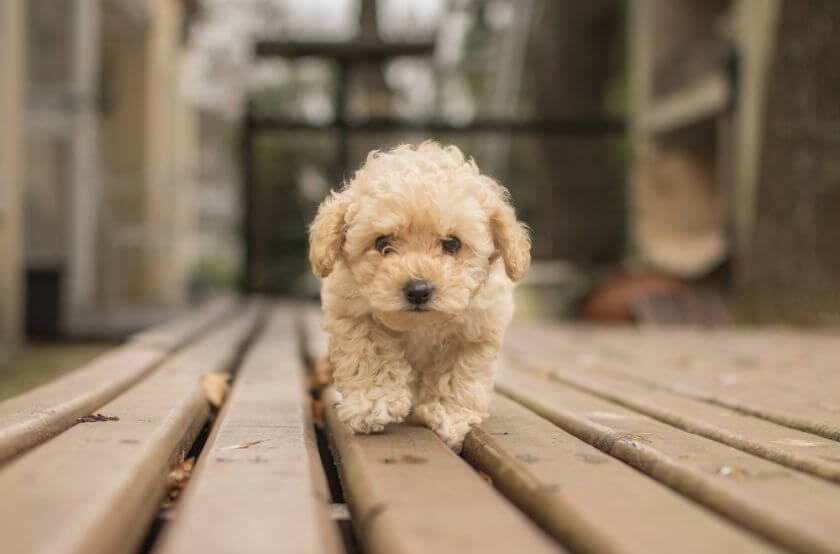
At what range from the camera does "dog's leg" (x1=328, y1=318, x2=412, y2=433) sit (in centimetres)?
264

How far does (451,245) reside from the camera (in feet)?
8.92

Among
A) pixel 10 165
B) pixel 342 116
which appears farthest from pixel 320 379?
pixel 342 116

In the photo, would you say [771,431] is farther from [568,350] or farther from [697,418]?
[568,350]

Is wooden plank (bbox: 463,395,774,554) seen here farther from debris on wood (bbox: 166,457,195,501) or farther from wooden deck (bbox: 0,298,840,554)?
debris on wood (bbox: 166,457,195,501)

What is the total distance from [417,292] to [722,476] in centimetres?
100

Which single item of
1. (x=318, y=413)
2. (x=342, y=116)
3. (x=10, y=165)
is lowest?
(x=318, y=413)

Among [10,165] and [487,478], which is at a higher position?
[10,165]

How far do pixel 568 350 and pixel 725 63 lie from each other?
470cm

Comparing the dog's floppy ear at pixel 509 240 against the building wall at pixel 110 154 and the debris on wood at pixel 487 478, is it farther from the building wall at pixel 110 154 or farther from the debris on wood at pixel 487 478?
the building wall at pixel 110 154

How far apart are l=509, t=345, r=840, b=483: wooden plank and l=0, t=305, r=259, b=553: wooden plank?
1.60 m

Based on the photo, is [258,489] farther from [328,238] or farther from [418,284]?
[328,238]

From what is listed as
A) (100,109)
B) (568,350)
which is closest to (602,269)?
(568,350)

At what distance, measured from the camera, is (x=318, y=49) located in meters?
9.48

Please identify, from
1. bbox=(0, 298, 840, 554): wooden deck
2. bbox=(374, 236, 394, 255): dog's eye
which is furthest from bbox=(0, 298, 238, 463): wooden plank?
bbox=(374, 236, 394, 255): dog's eye
